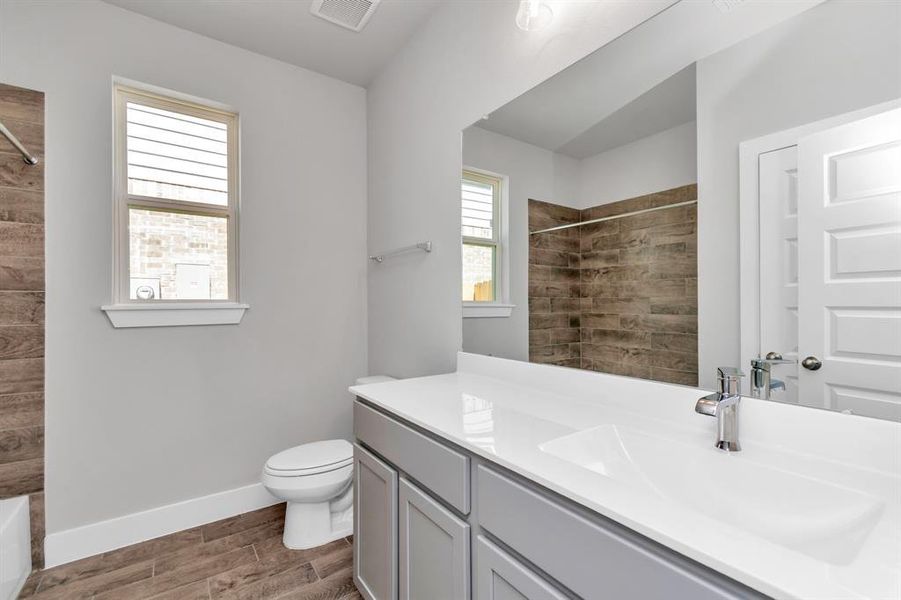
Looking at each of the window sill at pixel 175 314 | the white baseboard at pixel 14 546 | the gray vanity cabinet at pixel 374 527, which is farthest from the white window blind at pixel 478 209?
the white baseboard at pixel 14 546

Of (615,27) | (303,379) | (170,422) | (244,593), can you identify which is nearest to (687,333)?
(615,27)

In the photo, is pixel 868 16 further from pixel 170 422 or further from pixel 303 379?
pixel 170 422

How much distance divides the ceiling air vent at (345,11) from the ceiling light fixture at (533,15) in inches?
32.1

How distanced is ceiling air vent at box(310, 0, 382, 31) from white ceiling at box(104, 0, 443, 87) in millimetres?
39

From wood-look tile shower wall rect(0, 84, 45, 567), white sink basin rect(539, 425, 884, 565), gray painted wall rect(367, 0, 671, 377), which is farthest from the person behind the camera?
wood-look tile shower wall rect(0, 84, 45, 567)

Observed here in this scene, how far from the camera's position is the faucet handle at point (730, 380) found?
35.3 inches

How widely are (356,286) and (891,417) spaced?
8.04 feet

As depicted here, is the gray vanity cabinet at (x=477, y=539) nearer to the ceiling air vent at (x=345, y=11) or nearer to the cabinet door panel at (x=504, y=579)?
the cabinet door panel at (x=504, y=579)

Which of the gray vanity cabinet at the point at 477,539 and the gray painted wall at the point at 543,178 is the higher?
the gray painted wall at the point at 543,178

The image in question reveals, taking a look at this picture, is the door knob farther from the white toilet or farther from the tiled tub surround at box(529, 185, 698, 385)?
the white toilet

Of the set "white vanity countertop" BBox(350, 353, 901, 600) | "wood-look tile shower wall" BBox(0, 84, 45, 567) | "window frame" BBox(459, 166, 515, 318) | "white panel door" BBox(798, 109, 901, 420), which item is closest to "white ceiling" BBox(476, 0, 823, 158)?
"window frame" BBox(459, 166, 515, 318)

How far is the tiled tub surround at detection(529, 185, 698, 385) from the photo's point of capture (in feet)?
3.62

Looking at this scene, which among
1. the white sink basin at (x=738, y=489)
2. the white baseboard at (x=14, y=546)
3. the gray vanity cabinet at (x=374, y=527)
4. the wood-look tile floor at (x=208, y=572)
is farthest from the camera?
the wood-look tile floor at (x=208, y=572)

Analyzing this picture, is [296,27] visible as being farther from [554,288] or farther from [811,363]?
[811,363]
